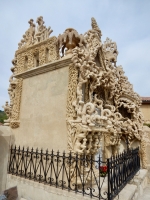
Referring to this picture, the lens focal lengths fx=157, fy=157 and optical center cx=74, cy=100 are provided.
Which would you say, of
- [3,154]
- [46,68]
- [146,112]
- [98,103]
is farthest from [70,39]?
[146,112]

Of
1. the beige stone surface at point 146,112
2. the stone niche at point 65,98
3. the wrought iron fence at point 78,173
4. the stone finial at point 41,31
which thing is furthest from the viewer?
the beige stone surface at point 146,112

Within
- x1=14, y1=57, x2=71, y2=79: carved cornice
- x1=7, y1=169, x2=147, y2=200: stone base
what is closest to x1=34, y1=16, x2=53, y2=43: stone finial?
x1=14, y1=57, x2=71, y2=79: carved cornice

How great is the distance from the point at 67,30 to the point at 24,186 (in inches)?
218

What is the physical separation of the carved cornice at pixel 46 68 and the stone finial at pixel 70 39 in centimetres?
52

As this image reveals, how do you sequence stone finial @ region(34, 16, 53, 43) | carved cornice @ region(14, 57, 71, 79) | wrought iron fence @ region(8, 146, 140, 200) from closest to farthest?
1. wrought iron fence @ region(8, 146, 140, 200)
2. carved cornice @ region(14, 57, 71, 79)
3. stone finial @ region(34, 16, 53, 43)

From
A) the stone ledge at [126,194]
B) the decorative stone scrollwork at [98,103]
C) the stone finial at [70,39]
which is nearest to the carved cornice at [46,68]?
the decorative stone scrollwork at [98,103]

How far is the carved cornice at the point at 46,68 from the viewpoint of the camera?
5.31 meters

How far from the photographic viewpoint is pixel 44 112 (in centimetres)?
558

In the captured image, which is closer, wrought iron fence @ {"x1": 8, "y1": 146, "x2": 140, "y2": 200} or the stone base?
wrought iron fence @ {"x1": 8, "y1": 146, "x2": 140, "y2": 200}

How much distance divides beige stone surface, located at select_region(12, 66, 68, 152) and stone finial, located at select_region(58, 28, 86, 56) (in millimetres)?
955

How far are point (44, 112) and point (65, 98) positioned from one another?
1.02m

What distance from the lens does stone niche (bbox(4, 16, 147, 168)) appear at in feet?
15.8

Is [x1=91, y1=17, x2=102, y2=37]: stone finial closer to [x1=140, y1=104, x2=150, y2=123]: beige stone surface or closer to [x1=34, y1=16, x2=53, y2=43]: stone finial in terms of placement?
[x1=34, y1=16, x2=53, y2=43]: stone finial

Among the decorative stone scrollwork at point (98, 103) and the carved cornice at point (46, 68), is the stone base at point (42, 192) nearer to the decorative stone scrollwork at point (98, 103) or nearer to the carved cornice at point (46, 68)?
the decorative stone scrollwork at point (98, 103)
